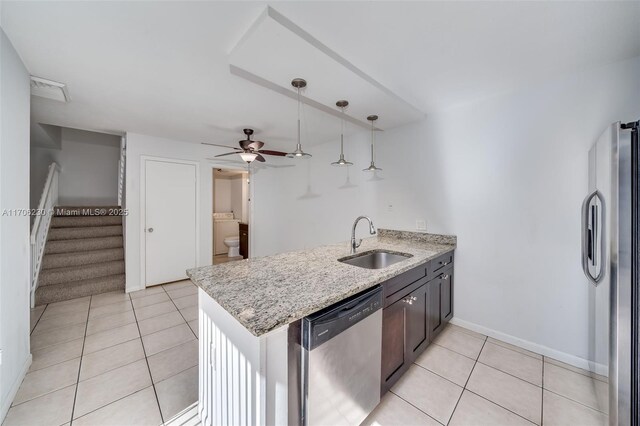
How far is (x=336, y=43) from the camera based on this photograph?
1.56 meters

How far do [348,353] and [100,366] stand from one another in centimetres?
→ 214

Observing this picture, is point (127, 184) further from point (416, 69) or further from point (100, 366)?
point (416, 69)

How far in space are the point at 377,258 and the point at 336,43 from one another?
6.08 feet

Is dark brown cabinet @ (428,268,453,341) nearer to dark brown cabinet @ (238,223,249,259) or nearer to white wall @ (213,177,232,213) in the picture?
dark brown cabinet @ (238,223,249,259)

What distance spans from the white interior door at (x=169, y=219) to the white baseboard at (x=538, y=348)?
13.5 ft

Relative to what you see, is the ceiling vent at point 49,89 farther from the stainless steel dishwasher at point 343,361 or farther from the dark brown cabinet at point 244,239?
the dark brown cabinet at point 244,239

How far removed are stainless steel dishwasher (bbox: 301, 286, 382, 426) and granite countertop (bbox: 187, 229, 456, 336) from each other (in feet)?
0.25

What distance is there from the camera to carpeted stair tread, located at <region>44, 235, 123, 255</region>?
12.1 ft

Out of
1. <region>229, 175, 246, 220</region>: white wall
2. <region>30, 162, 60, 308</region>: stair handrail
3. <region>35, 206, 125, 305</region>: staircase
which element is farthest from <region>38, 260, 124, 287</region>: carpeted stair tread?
<region>229, 175, 246, 220</region>: white wall

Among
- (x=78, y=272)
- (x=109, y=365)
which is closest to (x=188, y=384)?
(x=109, y=365)

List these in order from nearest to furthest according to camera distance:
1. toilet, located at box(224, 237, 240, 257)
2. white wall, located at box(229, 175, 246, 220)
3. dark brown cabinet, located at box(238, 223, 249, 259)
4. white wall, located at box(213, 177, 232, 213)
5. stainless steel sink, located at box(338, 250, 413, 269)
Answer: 1. stainless steel sink, located at box(338, 250, 413, 269)
2. dark brown cabinet, located at box(238, 223, 249, 259)
3. toilet, located at box(224, 237, 240, 257)
4. white wall, located at box(229, 175, 246, 220)
5. white wall, located at box(213, 177, 232, 213)

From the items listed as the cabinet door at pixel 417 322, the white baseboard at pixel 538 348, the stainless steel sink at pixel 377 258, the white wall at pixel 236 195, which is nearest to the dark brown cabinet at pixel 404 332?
the cabinet door at pixel 417 322

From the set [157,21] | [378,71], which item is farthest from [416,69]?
[157,21]

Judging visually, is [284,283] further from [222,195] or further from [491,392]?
[222,195]
